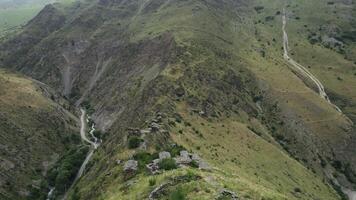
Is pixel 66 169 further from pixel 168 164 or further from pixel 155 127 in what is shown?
pixel 168 164

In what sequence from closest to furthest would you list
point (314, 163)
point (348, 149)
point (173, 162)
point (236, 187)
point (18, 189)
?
point (236, 187)
point (173, 162)
point (18, 189)
point (314, 163)
point (348, 149)

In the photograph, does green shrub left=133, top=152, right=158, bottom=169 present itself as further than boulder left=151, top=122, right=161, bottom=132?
No

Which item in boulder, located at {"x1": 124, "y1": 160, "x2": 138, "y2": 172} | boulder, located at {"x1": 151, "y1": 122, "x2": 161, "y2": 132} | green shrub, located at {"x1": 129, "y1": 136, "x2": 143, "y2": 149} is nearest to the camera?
boulder, located at {"x1": 124, "y1": 160, "x2": 138, "y2": 172}

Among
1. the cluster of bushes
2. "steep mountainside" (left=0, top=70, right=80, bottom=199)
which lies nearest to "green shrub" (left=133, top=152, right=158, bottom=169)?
the cluster of bushes

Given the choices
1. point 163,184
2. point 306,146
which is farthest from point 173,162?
point 306,146

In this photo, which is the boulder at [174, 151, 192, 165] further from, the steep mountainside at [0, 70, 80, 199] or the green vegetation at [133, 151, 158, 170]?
the steep mountainside at [0, 70, 80, 199]

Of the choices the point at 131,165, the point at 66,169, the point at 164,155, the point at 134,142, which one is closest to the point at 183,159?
the point at 164,155

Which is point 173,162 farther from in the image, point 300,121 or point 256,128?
point 300,121
